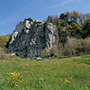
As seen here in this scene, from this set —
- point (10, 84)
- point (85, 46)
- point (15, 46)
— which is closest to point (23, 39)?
point (15, 46)

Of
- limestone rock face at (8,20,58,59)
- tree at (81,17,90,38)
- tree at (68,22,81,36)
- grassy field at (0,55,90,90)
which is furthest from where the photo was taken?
tree at (68,22,81,36)

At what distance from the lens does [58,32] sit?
205 feet

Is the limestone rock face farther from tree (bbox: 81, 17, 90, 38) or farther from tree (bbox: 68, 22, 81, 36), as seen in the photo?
tree (bbox: 81, 17, 90, 38)

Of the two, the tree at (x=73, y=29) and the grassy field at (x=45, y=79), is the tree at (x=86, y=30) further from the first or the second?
the grassy field at (x=45, y=79)

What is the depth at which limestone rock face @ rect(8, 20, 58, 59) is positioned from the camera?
56.9 m

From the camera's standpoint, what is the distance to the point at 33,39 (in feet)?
194

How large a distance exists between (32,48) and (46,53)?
13.3 m

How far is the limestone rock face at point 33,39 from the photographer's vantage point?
187 ft

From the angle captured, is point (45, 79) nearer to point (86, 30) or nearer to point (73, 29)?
point (86, 30)

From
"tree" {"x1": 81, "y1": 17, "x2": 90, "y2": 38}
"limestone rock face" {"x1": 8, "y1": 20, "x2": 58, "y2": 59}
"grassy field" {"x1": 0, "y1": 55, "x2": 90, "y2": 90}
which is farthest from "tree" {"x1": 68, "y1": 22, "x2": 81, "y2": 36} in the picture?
"grassy field" {"x1": 0, "y1": 55, "x2": 90, "y2": 90}

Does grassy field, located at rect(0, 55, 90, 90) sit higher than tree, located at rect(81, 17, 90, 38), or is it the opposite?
tree, located at rect(81, 17, 90, 38)

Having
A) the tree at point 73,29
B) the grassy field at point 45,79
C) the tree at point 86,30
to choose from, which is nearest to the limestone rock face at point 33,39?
the tree at point 73,29

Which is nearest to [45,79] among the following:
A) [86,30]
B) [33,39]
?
[33,39]

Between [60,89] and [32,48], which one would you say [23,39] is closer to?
[32,48]
